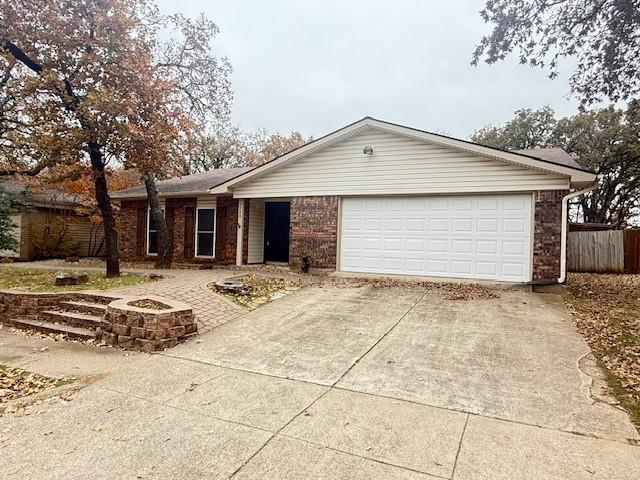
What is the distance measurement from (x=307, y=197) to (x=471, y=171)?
469 centimetres

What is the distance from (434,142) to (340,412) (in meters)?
8.24

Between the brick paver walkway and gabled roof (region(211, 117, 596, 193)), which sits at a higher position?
gabled roof (region(211, 117, 596, 193))

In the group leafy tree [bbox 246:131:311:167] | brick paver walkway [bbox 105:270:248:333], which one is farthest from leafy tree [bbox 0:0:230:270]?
leafy tree [bbox 246:131:311:167]

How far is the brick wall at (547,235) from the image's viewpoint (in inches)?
348

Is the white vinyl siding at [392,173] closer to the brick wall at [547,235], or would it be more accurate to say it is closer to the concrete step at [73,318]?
the brick wall at [547,235]

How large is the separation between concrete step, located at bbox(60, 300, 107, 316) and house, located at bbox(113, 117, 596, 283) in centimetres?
594

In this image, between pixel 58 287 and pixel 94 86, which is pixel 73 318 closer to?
pixel 58 287

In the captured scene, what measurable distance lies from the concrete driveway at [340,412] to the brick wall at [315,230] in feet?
18.1

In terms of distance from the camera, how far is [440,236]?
1001cm

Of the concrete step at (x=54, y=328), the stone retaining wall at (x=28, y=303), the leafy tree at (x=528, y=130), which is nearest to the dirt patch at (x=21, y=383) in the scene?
the concrete step at (x=54, y=328)

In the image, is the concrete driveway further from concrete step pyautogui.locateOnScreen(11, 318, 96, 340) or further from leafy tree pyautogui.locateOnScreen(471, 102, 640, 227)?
leafy tree pyautogui.locateOnScreen(471, 102, 640, 227)

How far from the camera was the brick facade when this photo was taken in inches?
528

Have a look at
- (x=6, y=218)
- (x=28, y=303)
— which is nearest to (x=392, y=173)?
(x=28, y=303)

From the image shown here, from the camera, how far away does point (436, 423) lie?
3.23 m
